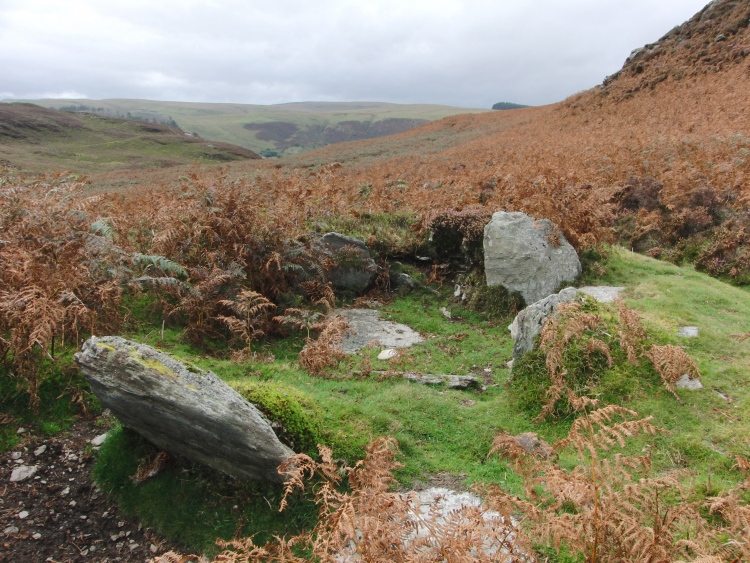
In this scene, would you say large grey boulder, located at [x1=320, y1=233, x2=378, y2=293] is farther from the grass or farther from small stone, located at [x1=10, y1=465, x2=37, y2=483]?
small stone, located at [x1=10, y1=465, x2=37, y2=483]

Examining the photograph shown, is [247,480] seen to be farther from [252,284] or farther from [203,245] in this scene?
[203,245]

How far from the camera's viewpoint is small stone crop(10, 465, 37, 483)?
5227 mm

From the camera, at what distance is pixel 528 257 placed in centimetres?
1001

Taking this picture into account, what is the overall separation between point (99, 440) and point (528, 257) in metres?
8.15

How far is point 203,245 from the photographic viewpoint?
9266mm

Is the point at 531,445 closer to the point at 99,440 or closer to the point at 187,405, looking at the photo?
the point at 187,405

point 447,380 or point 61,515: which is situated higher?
point 447,380

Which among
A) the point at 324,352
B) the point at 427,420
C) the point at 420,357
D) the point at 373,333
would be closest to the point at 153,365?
the point at 324,352

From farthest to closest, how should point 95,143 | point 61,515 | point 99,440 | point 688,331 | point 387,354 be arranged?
point 95,143, point 387,354, point 688,331, point 99,440, point 61,515

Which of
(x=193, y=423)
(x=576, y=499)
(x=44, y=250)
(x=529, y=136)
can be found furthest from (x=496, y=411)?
(x=529, y=136)

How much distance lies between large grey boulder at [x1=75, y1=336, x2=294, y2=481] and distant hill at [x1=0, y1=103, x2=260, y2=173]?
2196 inches

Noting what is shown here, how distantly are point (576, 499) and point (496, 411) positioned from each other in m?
3.17

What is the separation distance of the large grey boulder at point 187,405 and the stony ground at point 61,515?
1.02 metres

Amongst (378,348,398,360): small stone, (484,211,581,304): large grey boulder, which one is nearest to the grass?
(378,348,398,360): small stone
